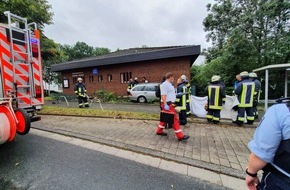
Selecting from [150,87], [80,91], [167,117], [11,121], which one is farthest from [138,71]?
[11,121]

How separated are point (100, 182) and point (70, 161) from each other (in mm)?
1052

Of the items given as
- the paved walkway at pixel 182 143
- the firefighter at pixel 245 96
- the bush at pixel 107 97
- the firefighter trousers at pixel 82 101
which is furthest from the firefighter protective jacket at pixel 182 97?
the bush at pixel 107 97

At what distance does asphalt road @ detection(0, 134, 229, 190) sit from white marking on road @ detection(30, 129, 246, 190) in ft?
0.48

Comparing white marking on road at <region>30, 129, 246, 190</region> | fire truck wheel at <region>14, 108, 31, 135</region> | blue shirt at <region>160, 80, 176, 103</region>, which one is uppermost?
blue shirt at <region>160, 80, 176, 103</region>

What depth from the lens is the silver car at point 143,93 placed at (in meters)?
12.9

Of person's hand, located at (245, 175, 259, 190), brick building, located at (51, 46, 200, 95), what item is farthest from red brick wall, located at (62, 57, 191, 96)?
person's hand, located at (245, 175, 259, 190)

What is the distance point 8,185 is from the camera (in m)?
2.70

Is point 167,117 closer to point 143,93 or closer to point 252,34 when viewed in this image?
point 143,93

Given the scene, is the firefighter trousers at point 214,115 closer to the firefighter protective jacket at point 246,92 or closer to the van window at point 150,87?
the firefighter protective jacket at point 246,92

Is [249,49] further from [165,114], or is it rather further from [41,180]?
[41,180]

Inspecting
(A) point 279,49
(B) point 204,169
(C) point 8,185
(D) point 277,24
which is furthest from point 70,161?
(D) point 277,24

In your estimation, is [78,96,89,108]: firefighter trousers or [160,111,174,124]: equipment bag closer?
[160,111,174,124]: equipment bag

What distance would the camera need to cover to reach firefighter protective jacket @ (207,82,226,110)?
19.9 ft

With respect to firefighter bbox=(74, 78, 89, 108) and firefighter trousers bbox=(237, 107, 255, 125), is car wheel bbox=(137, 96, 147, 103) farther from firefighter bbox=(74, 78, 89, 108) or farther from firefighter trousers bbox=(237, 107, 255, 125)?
firefighter trousers bbox=(237, 107, 255, 125)
